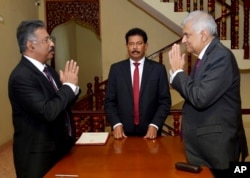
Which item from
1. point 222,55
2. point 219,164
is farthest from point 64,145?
point 222,55

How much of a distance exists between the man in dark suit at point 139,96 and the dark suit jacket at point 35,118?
0.80m

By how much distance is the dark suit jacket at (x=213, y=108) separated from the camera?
5.69 feet

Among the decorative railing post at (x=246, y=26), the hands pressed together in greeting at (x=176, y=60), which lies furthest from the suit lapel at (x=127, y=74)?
the decorative railing post at (x=246, y=26)

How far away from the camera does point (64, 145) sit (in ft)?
6.46

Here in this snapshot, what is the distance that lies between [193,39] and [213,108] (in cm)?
40

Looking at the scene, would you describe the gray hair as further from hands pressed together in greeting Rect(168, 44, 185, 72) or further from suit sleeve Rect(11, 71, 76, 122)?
suit sleeve Rect(11, 71, 76, 122)

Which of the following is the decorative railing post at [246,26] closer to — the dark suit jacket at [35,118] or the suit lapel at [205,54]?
the suit lapel at [205,54]

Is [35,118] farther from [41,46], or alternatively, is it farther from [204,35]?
[204,35]

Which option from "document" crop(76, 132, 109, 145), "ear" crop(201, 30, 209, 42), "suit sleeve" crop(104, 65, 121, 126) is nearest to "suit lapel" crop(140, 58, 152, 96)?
"suit sleeve" crop(104, 65, 121, 126)

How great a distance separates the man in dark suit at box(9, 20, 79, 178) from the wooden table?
0.12 meters

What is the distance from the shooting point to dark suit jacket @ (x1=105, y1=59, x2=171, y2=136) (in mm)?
2674

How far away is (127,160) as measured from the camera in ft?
5.97

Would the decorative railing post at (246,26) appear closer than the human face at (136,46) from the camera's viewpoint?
No

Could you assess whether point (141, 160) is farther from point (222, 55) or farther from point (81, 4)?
point (81, 4)
